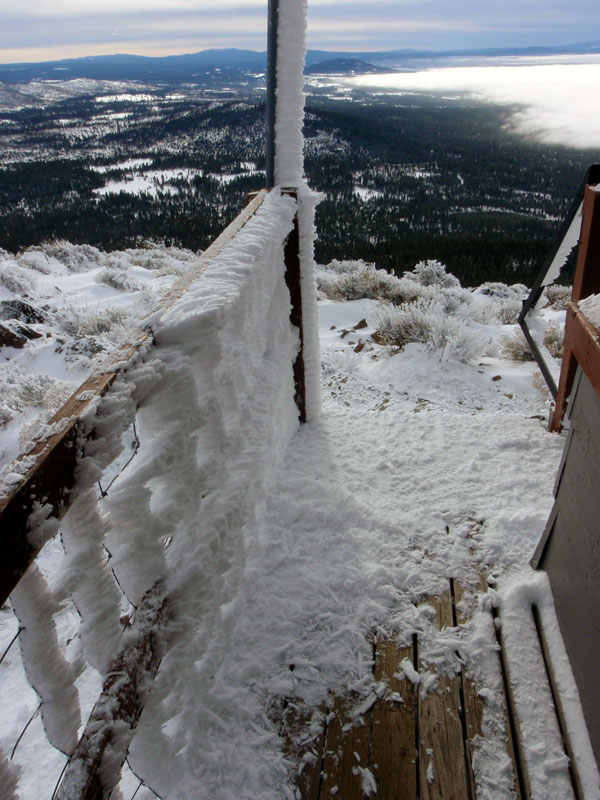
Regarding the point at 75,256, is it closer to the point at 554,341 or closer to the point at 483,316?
the point at 483,316

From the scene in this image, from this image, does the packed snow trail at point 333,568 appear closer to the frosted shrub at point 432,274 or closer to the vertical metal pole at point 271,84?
the vertical metal pole at point 271,84

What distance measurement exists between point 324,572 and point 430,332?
11.6 feet

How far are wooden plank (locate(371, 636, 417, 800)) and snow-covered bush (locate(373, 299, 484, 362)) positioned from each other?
3.08m

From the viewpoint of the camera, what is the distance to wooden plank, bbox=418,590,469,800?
4.05 ft

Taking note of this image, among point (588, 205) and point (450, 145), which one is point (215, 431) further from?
point (450, 145)

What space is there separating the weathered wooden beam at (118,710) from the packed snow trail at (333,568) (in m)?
0.11

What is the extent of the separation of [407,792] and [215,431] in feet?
3.50

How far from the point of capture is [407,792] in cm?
124

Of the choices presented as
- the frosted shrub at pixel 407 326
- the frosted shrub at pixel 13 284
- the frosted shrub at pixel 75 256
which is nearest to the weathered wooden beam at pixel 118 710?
the frosted shrub at pixel 407 326

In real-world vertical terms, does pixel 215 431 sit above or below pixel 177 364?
below

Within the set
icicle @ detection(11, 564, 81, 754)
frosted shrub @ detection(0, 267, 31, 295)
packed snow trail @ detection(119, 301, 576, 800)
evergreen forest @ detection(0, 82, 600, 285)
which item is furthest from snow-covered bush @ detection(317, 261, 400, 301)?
evergreen forest @ detection(0, 82, 600, 285)

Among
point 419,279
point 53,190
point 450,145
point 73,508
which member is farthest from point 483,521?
point 450,145

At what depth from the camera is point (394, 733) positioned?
1.36 meters

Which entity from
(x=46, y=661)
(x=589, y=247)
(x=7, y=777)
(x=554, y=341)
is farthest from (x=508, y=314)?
(x=7, y=777)
